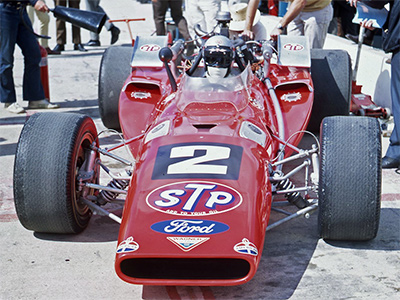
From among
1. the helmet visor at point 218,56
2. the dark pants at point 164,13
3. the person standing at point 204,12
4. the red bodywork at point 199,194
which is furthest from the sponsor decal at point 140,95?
the dark pants at point 164,13

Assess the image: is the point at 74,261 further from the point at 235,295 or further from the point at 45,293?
the point at 235,295

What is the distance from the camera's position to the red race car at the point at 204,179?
151 inches

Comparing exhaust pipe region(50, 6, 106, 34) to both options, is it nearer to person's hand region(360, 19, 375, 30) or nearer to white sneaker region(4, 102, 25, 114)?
white sneaker region(4, 102, 25, 114)

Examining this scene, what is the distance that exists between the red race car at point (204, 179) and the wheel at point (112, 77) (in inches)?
55.7

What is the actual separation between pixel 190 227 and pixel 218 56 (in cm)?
168

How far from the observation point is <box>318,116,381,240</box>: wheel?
172 inches

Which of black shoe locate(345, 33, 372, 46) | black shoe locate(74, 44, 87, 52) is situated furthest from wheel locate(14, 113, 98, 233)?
black shoe locate(74, 44, 87, 52)

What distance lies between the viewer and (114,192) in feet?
15.8

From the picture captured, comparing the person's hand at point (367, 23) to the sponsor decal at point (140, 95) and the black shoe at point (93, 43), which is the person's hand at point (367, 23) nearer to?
the sponsor decal at point (140, 95)

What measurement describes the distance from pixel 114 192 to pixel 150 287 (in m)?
0.93

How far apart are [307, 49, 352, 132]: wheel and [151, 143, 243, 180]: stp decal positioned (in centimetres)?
274

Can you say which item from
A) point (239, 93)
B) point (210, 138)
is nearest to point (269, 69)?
point (239, 93)

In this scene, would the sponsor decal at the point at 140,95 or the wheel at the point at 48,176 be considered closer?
the wheel at the point at 48,176

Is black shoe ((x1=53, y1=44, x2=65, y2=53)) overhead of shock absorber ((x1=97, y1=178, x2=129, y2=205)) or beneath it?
beneath
